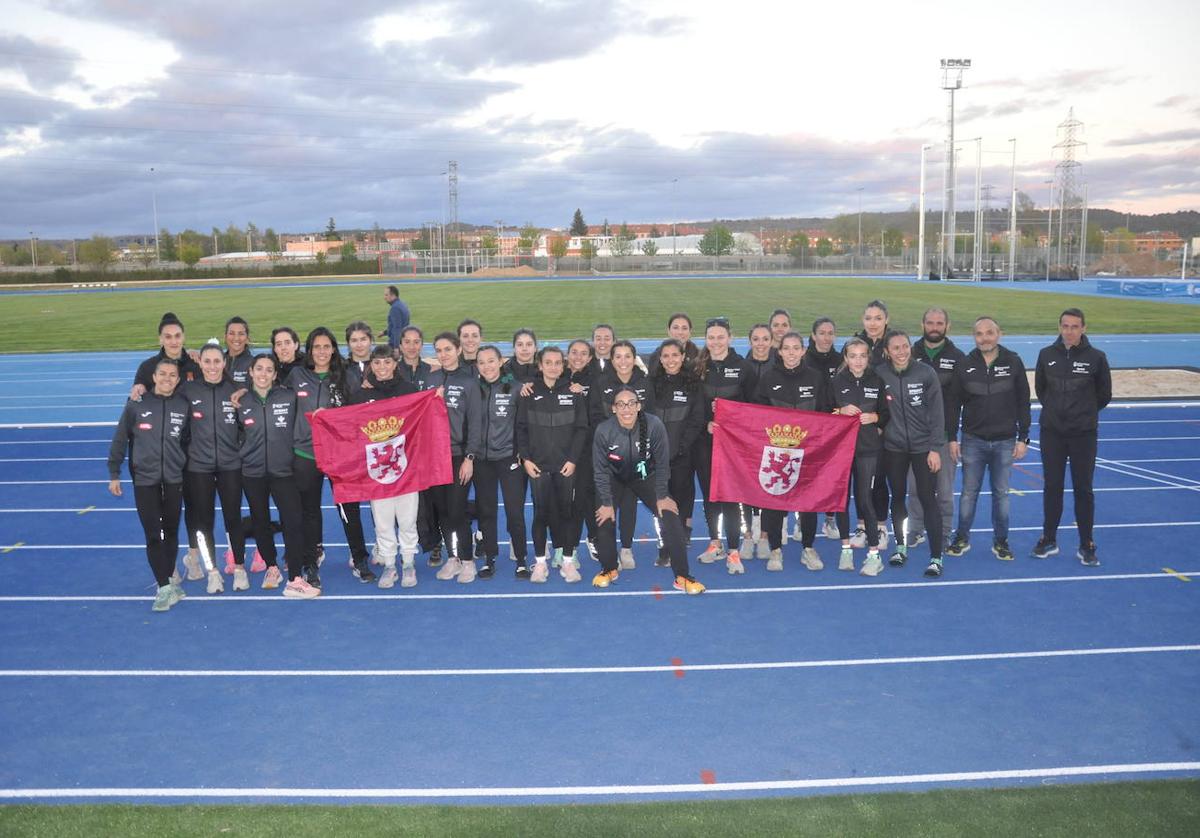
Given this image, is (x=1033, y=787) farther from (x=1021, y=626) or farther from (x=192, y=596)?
(x=192, y=596)

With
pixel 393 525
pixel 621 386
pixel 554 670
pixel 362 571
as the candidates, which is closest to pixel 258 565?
pixel 362 571

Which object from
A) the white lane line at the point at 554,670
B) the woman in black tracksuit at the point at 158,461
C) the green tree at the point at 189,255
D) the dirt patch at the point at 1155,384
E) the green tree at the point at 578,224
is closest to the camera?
the white lane line at the point at 554,670

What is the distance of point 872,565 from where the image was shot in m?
8.05

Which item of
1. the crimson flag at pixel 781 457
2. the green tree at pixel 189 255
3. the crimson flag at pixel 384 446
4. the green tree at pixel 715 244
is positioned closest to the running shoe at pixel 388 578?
the crimson flag at pixel 384 446

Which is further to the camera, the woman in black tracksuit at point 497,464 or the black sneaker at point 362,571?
the black sneaker at point 362,571

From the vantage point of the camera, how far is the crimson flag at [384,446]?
789 cm

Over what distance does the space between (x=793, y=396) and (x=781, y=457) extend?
59cm

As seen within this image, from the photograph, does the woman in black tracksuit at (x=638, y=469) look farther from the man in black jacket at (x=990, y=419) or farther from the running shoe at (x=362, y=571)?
the man in black jacket at (x=990, y=419)

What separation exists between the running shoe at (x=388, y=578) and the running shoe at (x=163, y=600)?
1695 millimetres

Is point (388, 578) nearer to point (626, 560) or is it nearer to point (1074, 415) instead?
point (626, 560)

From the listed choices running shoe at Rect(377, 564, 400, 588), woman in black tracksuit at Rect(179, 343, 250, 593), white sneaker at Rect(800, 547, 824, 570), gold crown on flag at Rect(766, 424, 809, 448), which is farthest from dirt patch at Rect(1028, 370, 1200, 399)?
woman in black tracksuit at Rect(179, 343, 250, 593)

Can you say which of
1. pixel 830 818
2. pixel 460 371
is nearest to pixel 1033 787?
pixel 830 818

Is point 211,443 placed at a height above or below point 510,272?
below

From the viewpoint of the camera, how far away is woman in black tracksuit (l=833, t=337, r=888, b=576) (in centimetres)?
803
